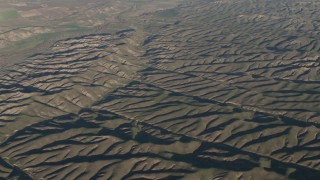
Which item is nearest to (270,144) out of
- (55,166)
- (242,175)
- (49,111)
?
(242,175)

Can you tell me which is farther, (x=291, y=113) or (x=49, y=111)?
(x=49, y=111)

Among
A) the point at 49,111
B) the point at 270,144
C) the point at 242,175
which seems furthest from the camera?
the point at 49,111

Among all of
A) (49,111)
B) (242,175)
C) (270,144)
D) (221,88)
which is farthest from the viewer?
(221,88)

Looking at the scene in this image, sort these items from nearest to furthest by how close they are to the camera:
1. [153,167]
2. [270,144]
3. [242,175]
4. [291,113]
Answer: [242,175], [153,167], [270,144], [291,113]

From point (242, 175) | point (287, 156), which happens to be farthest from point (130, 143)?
point (287, 156)

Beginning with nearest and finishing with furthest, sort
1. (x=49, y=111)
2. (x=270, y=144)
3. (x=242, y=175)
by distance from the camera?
(x=242, y=175) → (x=270, y=144) → (x=49, y=111)

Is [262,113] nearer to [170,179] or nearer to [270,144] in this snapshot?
[270,144]

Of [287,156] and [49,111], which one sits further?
[49,111]

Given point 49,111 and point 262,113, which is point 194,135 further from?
point 49,111
